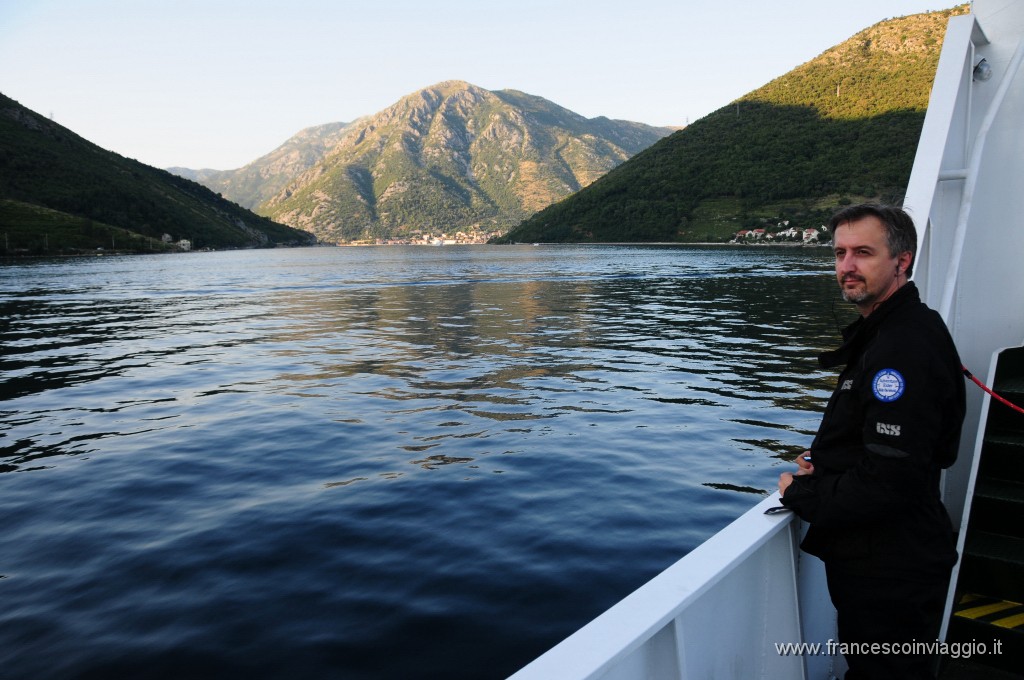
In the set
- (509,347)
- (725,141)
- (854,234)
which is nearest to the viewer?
(854,234)

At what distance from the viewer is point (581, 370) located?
17031 mm

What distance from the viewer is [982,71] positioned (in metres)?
5.30

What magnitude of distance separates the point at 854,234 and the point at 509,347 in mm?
17975

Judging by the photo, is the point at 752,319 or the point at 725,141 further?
the point at 725,141

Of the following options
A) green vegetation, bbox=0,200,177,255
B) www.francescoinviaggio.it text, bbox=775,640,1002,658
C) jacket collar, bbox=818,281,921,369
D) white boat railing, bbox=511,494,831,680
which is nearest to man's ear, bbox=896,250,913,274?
jacket collar, bbox=818,281,921,369

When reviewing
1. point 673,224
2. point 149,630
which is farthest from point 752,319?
point 673,224

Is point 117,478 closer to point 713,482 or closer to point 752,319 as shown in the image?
point 713,482

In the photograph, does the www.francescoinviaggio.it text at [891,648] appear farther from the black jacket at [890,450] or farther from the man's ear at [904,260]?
the man's ear at [904,260]

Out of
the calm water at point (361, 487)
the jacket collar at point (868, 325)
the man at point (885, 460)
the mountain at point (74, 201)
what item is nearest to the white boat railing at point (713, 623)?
the man at point (885, 460)

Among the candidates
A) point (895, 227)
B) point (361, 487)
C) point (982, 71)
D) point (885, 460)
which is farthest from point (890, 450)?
point (361, 487)

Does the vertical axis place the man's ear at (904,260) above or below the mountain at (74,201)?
below

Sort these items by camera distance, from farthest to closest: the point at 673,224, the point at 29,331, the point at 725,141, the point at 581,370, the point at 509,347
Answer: the point at 725,141 < the point at 673,224 < the point at 29,331 < the point at 509,347 < the point at 581,370

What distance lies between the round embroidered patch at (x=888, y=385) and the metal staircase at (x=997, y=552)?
2.14 metres

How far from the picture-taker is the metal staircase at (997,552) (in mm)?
3834
